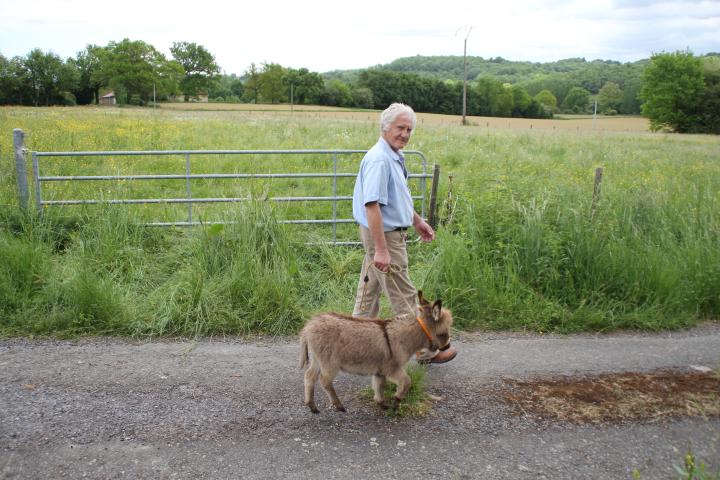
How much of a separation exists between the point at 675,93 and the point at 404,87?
103 ft

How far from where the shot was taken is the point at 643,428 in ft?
12.7

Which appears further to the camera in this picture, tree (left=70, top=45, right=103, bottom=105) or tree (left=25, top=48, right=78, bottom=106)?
tree (left=70, top=45, right=103, bottom=105)

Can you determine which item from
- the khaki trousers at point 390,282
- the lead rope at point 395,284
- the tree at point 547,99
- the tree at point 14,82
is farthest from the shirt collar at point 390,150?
the tree at point 547,99

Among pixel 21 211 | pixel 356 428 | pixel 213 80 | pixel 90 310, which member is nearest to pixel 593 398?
pixel 356 428

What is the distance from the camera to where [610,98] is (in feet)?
245

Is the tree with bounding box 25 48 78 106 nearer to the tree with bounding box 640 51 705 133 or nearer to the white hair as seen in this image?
the white hair

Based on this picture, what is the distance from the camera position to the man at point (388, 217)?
4.11 m

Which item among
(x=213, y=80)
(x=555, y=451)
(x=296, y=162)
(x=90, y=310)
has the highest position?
(x=213, y=80)

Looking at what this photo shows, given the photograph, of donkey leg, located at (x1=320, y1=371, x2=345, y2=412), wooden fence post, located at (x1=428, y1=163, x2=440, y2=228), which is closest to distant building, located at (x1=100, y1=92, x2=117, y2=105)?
wooden fence post, located at (x1=428, y1=163, x2=440, y2=228)

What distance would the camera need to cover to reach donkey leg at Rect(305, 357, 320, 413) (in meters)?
3.93

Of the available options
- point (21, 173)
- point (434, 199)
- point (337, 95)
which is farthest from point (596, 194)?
point (337, 95)

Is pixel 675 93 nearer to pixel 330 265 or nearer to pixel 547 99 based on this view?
pixel 547 99

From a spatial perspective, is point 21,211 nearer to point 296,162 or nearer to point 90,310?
point 90,310

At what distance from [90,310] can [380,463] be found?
11.5 feet
